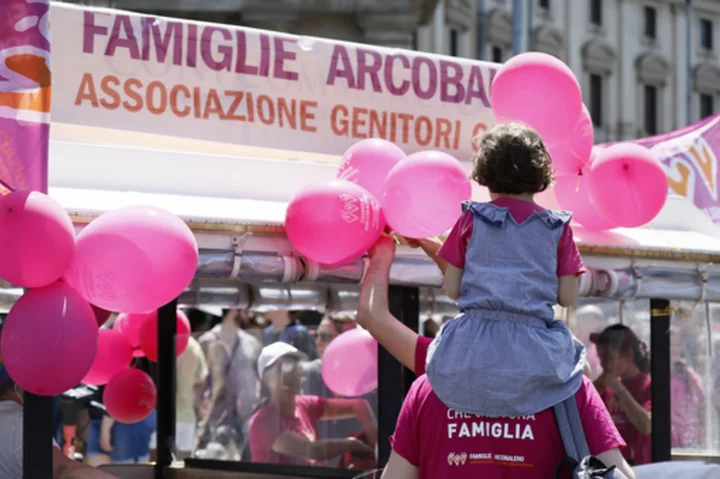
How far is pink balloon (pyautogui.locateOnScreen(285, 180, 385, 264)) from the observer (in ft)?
14.8

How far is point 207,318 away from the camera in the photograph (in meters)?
7.61

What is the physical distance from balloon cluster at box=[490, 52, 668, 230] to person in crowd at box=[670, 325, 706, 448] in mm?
929

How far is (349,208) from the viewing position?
14.8ft

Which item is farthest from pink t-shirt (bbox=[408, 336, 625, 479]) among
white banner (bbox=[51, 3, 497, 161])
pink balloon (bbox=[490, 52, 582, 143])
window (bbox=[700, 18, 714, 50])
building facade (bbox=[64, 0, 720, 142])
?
window (bbox=[700, 18, 714, 50])

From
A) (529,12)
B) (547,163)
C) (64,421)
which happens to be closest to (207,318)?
(64,421)

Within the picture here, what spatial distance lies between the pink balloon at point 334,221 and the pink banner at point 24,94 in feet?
2.99

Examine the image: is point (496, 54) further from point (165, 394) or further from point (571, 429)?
point (571, 429)

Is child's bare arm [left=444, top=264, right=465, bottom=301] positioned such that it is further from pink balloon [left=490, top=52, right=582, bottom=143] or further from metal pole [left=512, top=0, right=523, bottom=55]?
metal pole [left=512, top=0, right=523, bottom=55]

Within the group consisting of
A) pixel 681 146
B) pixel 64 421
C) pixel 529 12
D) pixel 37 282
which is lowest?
pixel 64 421

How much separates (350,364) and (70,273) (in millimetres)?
2644

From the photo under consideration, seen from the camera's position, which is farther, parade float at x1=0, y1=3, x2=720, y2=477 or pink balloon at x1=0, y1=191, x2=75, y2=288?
parade float at x1=0, y1=3, x2=720, y2=477

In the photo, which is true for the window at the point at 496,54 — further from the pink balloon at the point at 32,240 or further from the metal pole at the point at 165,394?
the pink balloon at the point at 32,240

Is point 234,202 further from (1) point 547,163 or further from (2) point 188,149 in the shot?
(1) point 547,163

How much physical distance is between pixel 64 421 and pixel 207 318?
1.92 metres
